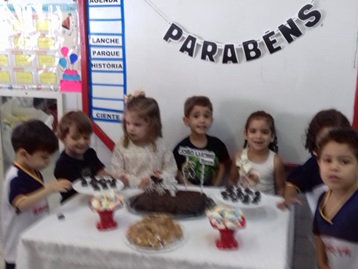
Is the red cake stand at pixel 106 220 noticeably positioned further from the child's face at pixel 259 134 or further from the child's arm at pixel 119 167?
the child's face at pixel 259 134

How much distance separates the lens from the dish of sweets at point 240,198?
137 centimetres

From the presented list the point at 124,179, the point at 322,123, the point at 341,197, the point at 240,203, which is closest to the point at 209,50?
the point at 322,123

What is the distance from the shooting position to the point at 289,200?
150 centimetres

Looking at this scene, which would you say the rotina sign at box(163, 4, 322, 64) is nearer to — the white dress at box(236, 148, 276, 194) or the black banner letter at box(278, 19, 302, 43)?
the black banner letter at box(278, 19, 302, 43)

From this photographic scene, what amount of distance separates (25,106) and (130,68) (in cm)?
74

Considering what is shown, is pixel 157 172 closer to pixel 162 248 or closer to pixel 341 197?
pixel 162 248

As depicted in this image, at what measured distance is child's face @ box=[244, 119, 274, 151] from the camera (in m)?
1.77

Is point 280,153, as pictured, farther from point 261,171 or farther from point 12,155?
point 12,155

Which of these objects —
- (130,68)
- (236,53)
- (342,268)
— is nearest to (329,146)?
(342,268)

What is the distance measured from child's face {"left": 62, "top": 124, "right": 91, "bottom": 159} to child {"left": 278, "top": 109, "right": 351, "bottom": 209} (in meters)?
0.86

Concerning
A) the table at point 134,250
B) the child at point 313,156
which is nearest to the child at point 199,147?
the child at point 313,156

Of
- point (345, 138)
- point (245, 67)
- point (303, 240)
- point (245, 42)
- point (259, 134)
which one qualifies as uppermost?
point (245, 42)

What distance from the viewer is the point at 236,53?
1889 millimetres

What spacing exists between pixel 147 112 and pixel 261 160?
54cm
